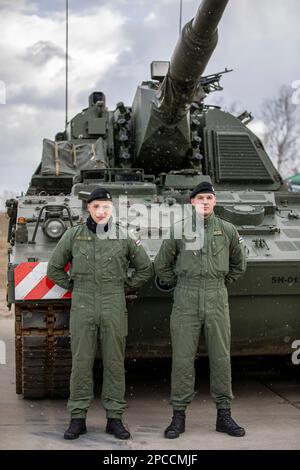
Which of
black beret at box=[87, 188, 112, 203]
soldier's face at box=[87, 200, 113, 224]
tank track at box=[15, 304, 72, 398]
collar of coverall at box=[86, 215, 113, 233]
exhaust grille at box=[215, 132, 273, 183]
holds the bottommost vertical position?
tank track at box=[15, 304, 72, 398]

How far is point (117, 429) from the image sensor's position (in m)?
6.05

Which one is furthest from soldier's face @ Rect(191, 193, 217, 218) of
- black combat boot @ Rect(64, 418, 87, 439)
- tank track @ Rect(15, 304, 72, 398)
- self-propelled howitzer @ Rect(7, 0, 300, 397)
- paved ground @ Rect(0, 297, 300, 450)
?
black combat boot @ Rect(64, 418, 87, 439)

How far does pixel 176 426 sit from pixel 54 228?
2012mm

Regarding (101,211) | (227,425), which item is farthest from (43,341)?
(227,425)

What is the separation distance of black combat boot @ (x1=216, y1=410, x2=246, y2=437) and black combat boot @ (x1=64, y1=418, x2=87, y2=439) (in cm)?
101

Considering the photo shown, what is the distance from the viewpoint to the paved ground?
5895 millimetres

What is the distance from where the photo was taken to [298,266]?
691 centimetres

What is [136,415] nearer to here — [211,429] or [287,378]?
[211,429]

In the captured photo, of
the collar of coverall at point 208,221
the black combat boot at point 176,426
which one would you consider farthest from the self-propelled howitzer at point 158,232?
the black combat boot at point 176,426

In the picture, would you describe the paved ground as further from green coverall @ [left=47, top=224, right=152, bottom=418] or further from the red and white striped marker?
→ the red and white striped marker

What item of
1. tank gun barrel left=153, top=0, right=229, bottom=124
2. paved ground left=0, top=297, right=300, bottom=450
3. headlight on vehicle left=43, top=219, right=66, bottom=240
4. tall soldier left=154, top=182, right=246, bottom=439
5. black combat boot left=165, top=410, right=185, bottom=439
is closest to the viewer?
paved ground left=0, top=297, right=300, bottom=450

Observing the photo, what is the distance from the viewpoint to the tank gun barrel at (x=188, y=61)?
6.81 metres

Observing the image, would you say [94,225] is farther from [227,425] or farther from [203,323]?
[227,425]

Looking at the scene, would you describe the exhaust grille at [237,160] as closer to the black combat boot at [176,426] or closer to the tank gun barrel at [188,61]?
the tank gun barrel at [188,61]
